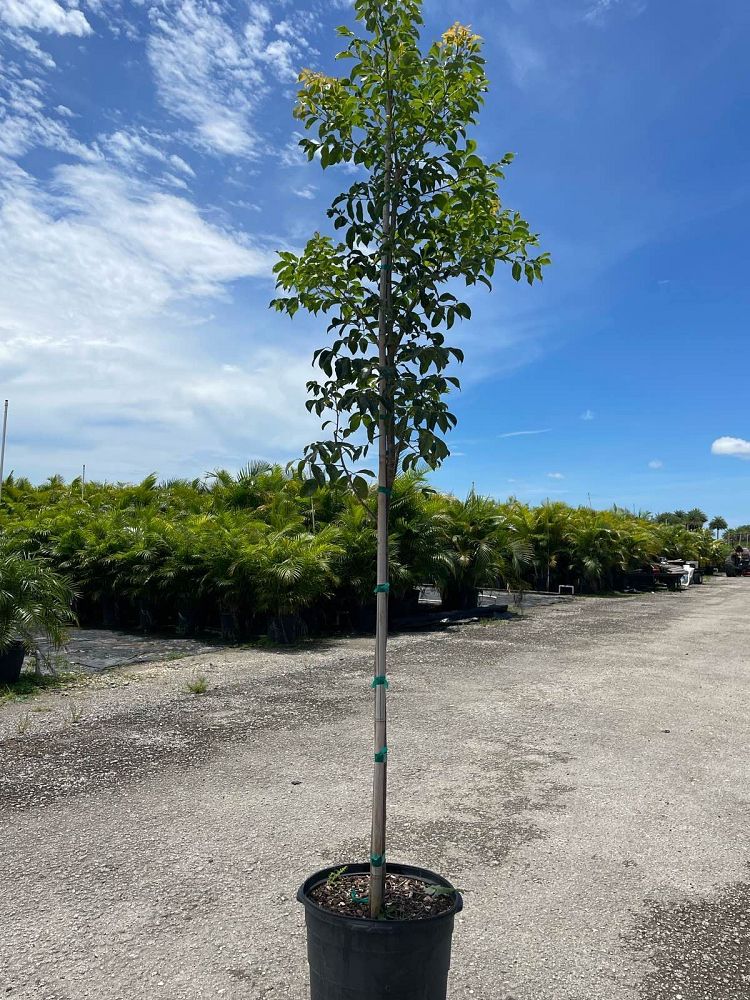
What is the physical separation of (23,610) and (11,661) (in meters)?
0.64

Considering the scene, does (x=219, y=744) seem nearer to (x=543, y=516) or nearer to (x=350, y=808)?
(x=350, y=808)

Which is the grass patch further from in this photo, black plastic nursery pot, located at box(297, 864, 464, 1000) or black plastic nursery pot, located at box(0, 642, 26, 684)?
black plastic nursery pot, located at box(297, 864, 464, 1000)

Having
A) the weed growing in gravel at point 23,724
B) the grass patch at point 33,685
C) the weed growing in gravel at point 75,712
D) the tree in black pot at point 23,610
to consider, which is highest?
the tree in black pot at point 23,610

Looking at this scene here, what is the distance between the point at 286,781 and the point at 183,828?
0.99 metres

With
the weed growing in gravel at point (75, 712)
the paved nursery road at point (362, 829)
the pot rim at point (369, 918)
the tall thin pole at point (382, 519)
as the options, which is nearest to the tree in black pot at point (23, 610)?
the paved nursery road at point (362, 829)

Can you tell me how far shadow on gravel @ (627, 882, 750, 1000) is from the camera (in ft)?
9.68

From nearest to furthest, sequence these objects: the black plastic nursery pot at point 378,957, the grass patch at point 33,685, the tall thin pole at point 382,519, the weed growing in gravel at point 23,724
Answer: the black plastic nursery pot at point 378,957
the tall thin pole at point 382,519
the weed growing in gravel at point 23,724
the grass patch at point 33,685

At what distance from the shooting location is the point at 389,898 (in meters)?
2.85

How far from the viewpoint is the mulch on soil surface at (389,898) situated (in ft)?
8.92

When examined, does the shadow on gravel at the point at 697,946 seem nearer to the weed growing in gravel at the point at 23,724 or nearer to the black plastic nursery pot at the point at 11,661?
the weed growing in gravel at the point at 23,724

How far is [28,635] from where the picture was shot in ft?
26.8

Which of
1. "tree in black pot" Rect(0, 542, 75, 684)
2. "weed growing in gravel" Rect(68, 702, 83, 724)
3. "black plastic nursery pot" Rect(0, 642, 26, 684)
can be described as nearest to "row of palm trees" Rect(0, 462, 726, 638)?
"tree in black pot" Rect(0, 542, 75, 684)

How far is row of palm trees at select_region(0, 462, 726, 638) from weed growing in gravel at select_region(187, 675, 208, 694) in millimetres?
2726

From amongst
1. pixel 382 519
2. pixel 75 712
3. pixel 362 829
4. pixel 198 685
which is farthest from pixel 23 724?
pixel 382 519
